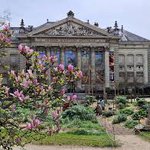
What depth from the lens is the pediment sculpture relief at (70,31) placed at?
10031cm

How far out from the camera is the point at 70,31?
330 ft

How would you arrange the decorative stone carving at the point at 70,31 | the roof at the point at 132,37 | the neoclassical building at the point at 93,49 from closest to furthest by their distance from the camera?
the neoclassical building at the point at 93,49 → the decorative stone carving at the point at 70,31 → the roof at the point at 132,37

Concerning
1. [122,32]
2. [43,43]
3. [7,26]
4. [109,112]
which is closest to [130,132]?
[109,112]

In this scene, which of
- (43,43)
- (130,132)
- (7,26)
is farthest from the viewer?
(43,43)

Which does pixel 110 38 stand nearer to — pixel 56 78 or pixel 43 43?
pixel 43 43

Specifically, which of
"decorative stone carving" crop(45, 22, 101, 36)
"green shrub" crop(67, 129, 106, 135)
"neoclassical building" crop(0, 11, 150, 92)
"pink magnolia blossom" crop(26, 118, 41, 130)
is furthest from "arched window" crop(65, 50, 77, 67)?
"pink magnolia blossom" crop(26, 118, 41, 130)

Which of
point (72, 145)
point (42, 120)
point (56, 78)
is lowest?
point (72, 145)

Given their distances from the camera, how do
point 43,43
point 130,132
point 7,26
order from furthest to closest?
point 43,43
point 130,132
point 7,26

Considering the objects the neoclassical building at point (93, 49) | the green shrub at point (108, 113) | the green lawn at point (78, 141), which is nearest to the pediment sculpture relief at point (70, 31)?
the neoclassical building at point (93, 49)

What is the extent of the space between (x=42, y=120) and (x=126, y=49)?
9773 cm

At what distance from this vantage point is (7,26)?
30.2ft

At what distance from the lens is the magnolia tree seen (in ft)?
28.0

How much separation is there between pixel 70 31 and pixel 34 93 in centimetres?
9242

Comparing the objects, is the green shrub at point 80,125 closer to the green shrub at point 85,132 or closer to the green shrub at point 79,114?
the green shrub at point 79,114
